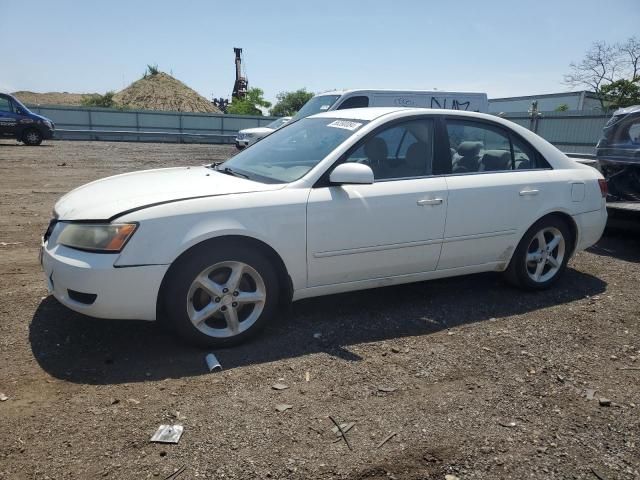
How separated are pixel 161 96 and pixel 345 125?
7070cm

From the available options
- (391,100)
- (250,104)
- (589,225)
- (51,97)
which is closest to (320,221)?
(589,225)

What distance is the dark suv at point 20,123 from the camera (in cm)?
1952

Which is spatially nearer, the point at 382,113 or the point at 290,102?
the point at 382,113

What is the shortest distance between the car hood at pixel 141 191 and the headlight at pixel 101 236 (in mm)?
66

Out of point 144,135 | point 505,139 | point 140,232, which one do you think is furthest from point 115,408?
point 144,135

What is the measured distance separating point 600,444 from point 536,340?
1.25 meters

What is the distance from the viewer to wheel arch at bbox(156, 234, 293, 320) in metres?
3.31

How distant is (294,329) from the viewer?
12.7ft

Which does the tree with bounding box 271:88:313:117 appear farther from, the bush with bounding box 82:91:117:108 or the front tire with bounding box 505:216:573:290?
the front tire with bounding box 505:216:573:290

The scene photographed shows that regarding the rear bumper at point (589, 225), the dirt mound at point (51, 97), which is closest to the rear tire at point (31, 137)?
the rear bumper at point (589, 225)

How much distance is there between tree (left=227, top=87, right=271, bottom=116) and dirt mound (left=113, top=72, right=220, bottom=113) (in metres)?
6.05

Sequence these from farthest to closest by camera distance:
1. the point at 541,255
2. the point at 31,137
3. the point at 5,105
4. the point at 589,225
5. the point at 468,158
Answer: the point at 31,137 → the point at 5,105 → the point at 589,225 → the point at 541,255 → the point at 468,158

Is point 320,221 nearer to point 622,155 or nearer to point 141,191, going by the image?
point 141,191

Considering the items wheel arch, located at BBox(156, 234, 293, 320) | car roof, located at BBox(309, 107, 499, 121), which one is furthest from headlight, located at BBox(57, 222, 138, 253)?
car roof, located at BBox(309, 107, 499, 121)
